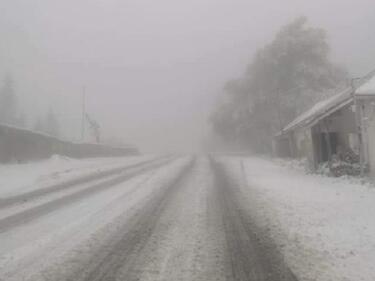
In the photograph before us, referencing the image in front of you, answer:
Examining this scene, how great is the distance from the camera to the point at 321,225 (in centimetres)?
698

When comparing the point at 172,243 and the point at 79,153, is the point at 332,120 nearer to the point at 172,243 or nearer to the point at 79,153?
the point at 172,243

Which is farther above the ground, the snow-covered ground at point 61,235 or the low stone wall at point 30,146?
the low stone wall at point 30,146

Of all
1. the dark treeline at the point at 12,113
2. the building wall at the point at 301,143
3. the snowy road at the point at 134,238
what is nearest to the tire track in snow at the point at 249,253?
the snowy road at the point at 134,238

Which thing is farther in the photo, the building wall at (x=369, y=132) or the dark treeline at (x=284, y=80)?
the dark treeline at (x=284, y=80)

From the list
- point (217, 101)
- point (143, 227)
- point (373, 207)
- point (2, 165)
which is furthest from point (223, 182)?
point (217, 101)

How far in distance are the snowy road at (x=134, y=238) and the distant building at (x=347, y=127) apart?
7087 mm

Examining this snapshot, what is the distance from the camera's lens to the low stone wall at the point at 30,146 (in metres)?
19.2

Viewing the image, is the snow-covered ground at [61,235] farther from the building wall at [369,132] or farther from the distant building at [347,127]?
the distant building at [347,127]

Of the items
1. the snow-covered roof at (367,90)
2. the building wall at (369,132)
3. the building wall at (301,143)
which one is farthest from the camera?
the building wall at (301,143)

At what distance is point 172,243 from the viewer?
596cm

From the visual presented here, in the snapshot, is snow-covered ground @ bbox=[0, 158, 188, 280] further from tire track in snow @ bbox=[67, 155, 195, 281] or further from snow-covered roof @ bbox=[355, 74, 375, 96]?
snow-covered roof @ bbox=[355, 74, 375, 96]

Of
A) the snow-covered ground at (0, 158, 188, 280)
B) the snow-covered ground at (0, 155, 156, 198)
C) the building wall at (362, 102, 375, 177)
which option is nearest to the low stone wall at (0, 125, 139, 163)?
the snow-covered ground at (0, 155, 156, 198)

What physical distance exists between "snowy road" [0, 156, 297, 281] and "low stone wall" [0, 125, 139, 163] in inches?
376

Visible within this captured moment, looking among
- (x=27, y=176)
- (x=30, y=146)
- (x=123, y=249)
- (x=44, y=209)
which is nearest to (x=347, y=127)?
(x=44, y=209)
